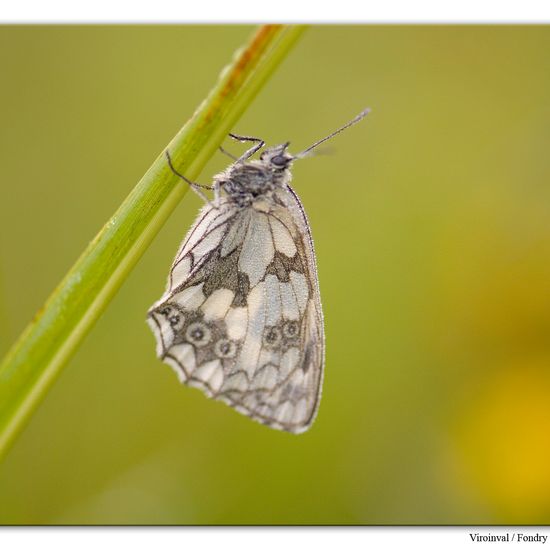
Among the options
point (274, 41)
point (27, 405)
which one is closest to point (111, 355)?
point (27, 405)

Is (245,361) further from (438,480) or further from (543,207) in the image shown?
(543,207)

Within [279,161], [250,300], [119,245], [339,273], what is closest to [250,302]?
[250,300]

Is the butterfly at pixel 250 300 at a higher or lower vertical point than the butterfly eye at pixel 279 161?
lower

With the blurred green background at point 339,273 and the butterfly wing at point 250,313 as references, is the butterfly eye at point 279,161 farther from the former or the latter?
the blurred green background at point 339,273
